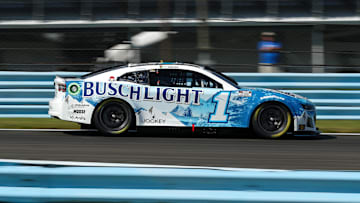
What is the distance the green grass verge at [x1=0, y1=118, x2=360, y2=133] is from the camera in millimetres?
10211

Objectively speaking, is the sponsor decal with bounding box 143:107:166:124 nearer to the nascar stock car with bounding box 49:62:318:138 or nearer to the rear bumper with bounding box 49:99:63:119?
the nascar stock car with bounding box 49:62:318:138

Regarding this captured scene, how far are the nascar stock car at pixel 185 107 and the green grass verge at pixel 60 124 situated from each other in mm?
1452

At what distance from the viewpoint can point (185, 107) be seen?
29.0 ft

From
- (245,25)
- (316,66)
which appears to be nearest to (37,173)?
(316,66)

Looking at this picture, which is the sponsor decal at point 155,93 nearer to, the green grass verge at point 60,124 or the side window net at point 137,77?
the side window net at point 137,77

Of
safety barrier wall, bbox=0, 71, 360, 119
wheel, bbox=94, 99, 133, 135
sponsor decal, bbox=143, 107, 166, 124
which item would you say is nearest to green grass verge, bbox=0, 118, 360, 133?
safety barrier wall, bbox=0, 71, 360, 119

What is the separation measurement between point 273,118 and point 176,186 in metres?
5.33

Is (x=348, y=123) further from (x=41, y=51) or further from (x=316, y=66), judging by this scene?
(x=41, y=51)

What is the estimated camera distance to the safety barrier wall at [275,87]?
36.4ft

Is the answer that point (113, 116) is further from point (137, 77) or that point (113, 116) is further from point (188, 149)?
point (188, 149)

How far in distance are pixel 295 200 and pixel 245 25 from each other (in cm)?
2014

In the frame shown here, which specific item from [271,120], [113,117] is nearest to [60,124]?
[113,117]

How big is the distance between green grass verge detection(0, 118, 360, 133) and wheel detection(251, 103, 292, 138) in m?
1.69

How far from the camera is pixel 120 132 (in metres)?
8.78
